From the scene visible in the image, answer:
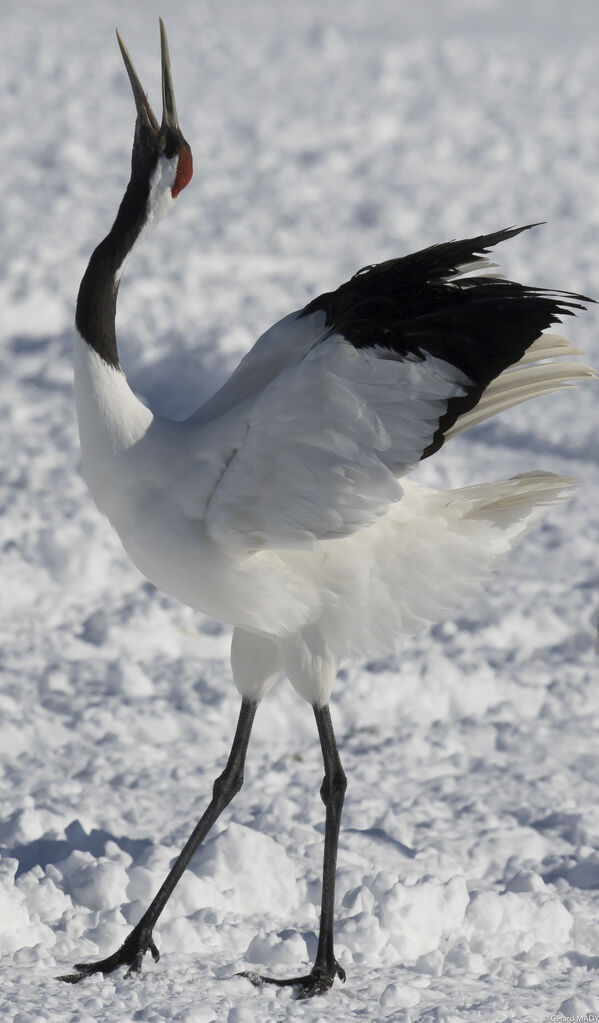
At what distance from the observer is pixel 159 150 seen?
10.8 ft

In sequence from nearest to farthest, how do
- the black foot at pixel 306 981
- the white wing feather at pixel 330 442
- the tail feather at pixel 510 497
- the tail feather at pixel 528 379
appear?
1. the white wing feather at pixel 330 442
2. the black foot at pixel 306 981
3. the tail feather at pixel 528 379
4. the tail feather at pixel 510 497

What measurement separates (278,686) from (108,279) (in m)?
2.30

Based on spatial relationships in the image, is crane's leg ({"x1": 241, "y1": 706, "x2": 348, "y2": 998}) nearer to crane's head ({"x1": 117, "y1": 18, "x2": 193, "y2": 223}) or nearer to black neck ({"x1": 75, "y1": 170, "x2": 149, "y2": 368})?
black neck ({"x1": 75, "y1": 170, "x2": 149, "y2": 368})

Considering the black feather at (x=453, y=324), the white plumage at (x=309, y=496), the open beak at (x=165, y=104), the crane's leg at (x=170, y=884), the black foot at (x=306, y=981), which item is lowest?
the black foot at (x=306, y=981)

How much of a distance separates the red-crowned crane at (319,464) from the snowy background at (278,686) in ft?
0.82

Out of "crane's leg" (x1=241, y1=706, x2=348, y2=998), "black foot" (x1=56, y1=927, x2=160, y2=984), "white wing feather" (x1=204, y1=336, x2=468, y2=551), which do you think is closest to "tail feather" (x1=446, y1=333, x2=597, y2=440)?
"white wing feather" (x1=204, y1=336, x2=468, y2=551)

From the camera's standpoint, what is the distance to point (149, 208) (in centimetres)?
332

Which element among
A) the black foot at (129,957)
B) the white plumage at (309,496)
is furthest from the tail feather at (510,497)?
the black foot at (129,957)

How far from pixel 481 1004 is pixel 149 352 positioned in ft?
19.4

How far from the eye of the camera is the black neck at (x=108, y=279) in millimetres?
3221

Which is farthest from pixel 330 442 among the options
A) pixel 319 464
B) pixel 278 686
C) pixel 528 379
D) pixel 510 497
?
pixel 278 686

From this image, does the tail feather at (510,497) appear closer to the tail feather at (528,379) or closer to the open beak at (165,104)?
the tail feather at (528,379)

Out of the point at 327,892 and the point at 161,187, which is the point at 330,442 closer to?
the point at 161,187

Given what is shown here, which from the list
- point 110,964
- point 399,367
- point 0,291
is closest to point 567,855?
point 110,964
